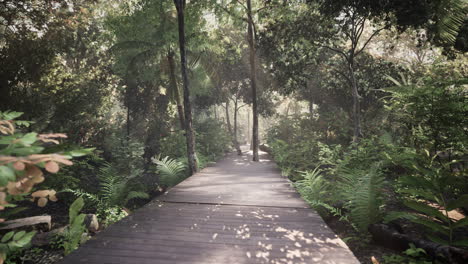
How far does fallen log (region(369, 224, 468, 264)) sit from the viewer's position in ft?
11.3

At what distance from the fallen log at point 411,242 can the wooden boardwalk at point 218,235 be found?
1.23 meters

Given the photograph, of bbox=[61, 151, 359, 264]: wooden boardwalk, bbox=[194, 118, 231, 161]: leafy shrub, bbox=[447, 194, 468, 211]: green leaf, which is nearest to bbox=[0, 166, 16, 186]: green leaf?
bbox=[61, 151, 359, 264]: wooden boardwalk

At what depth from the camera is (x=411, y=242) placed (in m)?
4.32

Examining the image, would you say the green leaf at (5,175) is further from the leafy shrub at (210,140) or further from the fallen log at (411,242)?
the leafy shrub at (210,140)

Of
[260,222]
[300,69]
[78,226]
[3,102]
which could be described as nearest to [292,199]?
[260,222]

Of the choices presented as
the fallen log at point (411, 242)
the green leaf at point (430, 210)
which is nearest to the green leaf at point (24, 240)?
the green leaf at point (430, 210)

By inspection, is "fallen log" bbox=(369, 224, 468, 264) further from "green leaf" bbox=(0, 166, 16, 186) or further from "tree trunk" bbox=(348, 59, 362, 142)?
"tree trunk" bbox=(348, 59, 362, 142)

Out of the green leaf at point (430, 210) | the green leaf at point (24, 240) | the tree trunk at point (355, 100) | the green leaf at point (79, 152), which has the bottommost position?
the green leaf at point (430, 210)

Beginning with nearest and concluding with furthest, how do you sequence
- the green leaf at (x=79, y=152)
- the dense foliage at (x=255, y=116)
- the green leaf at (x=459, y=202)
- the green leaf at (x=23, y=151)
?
1. the green leaf at (x=23, y=151)
2. the green leaf at (x=79, y=152)
3. the green leaf at (x=459, y=202)
4. the dense foliage at (x=255, y=116)

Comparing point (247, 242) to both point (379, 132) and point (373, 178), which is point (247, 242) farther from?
point (379, 132)

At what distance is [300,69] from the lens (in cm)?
1235

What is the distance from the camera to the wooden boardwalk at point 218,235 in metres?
3.32

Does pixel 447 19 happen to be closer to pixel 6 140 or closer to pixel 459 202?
pixel 459 202

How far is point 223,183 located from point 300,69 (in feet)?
24.4
